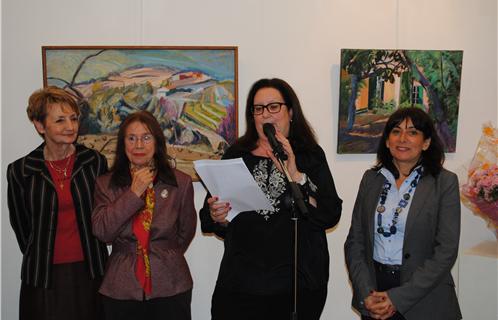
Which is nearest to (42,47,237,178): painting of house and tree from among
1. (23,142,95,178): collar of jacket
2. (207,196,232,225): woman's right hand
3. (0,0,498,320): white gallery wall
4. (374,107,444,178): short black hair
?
(0,0,498,320): white gallery wall

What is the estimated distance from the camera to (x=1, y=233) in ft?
10.7

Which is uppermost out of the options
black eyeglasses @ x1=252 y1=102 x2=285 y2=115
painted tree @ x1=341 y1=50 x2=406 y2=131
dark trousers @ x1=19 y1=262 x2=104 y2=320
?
painted tree @ x1=341 y1=50 x2=406 y2=131

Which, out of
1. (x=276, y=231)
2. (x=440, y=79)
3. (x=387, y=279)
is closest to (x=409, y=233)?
(x=387, y=279)

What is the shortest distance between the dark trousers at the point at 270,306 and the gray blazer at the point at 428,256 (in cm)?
Result: 26

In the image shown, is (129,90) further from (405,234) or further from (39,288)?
(405,234)

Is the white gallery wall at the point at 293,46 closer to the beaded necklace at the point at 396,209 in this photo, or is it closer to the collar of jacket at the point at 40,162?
the collar of jacket at the point at 40,162

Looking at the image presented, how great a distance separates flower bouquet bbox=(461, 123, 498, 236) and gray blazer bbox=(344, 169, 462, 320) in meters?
0.59

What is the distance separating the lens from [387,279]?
2.34 m

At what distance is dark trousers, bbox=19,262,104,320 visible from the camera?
8.27ft

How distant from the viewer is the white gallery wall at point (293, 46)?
10.6 ft

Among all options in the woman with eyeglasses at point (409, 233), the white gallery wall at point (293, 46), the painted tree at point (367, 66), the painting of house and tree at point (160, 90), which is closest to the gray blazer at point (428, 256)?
the woman with eyeglasses at point (409, 233)

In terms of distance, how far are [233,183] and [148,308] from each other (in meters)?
0.75

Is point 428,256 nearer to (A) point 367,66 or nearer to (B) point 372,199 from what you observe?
(B) point 372,199

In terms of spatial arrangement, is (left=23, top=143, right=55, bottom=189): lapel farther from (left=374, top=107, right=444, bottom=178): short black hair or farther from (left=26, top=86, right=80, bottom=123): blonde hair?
(left=374, top=107, right=444, bottom=178): short black hair
